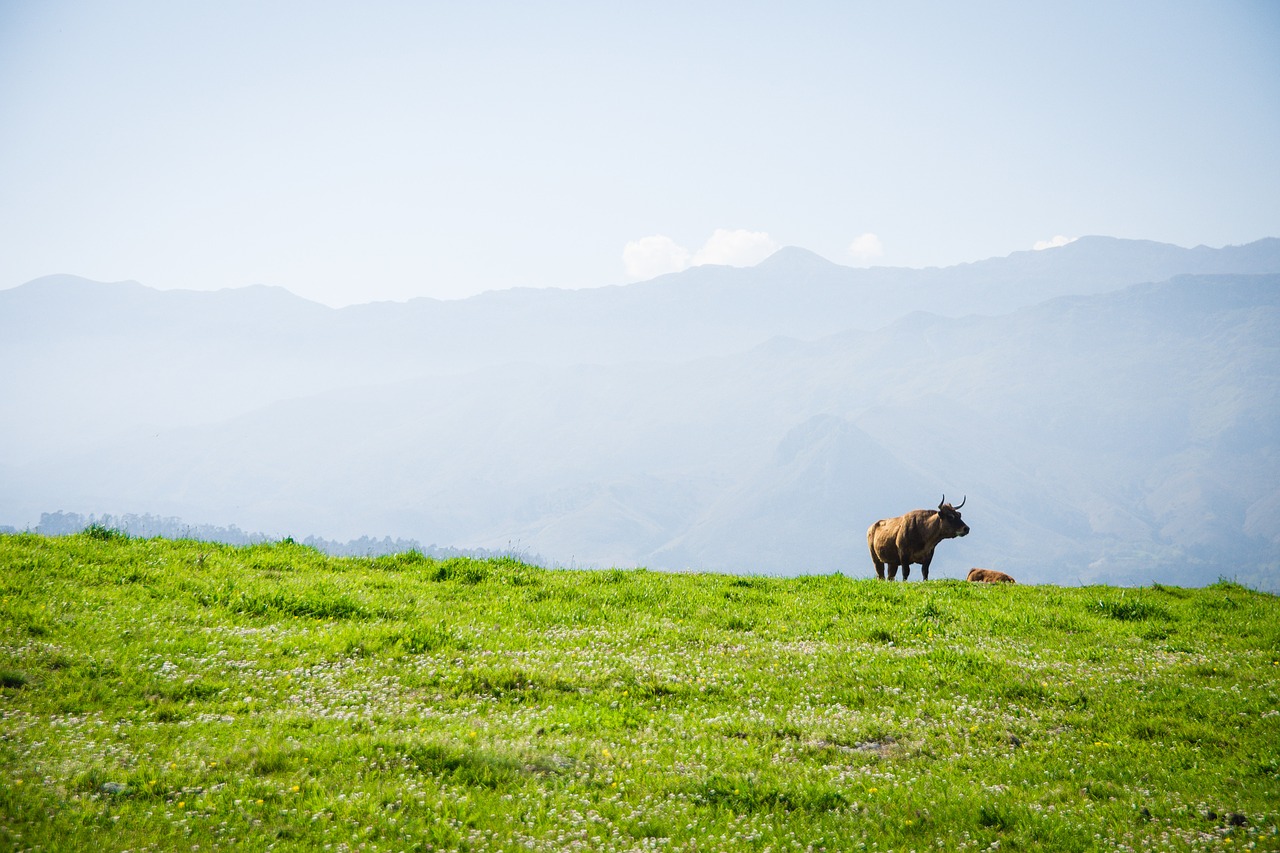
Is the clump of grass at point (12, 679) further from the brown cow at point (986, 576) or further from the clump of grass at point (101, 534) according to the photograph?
the brown cow at point (986, 576)

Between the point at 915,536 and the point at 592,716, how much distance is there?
1950cm

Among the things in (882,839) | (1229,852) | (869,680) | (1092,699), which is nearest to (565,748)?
(882,839)

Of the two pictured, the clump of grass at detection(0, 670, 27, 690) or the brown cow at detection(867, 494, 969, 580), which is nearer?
the clump of grass at detection(0, 670, 27, 690)

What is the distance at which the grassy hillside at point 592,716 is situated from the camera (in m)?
7.90

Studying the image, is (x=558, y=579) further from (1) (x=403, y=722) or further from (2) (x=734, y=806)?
(2) (x=734, y=806)

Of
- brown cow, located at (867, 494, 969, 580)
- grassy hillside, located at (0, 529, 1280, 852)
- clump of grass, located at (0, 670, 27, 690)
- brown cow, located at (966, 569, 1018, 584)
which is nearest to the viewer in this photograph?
grassy hillside, located at (0, 529, 1280, 852)

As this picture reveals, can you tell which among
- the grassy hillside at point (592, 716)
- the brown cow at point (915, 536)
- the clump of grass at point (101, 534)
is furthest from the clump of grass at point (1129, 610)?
the clump of grass at point (101, 534)

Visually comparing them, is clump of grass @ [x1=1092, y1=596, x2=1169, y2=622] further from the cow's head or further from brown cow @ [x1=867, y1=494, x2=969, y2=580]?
the cow's head

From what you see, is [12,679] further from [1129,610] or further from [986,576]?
[986,576]

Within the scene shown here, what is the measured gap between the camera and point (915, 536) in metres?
27.3

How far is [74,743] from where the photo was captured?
8617 mm

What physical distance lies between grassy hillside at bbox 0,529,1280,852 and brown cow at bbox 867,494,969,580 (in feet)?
30.2

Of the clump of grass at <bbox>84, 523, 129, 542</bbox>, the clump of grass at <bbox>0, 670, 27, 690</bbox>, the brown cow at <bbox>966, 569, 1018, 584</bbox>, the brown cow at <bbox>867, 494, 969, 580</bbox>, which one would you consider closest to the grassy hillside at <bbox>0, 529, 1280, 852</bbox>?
the clump of grass at <bbox>0, 670, 27, 690</bbox>

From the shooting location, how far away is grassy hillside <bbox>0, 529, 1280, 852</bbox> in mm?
7898
